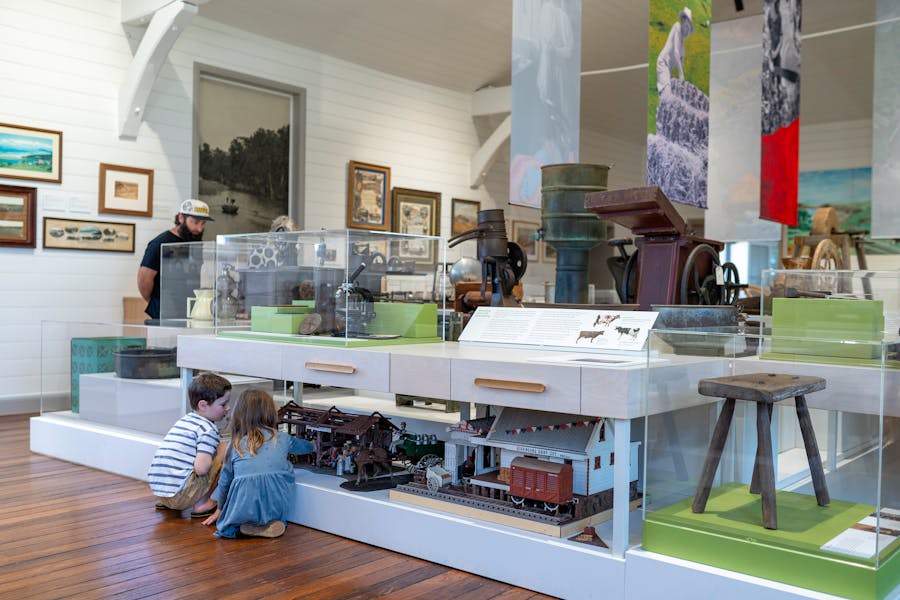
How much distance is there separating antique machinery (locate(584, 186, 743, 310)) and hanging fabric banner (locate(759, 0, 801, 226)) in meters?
3.53

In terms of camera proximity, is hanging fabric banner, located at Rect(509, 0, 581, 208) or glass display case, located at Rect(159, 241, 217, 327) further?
hanging fabric banner, located at Rect(509, 0, 581, 208)

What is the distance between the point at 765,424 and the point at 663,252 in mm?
1402

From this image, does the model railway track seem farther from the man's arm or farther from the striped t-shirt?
the man's arm

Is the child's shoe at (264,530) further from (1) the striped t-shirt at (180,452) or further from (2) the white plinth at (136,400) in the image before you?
(2) the white plinth at (136,400)

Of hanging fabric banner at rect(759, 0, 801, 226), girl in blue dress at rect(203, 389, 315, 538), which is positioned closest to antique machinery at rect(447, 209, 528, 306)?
girl in blue dress at rect(203, 389, 315, 538)

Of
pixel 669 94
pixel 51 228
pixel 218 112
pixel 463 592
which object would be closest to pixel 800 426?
pixel 463 592

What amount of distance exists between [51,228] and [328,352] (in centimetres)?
478

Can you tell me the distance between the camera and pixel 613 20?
10438 millimetres

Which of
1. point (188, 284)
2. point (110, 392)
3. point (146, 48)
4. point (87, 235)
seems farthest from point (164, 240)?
point (110, 392)

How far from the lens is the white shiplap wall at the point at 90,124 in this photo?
283 inches

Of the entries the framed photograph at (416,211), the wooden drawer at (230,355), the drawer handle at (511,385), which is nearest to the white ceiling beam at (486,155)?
the framed photograph at (416,211)

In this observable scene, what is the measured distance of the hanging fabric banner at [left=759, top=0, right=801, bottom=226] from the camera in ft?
23.0

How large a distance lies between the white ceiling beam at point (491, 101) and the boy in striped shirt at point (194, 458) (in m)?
8.05

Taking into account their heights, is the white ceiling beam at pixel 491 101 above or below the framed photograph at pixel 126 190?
above
